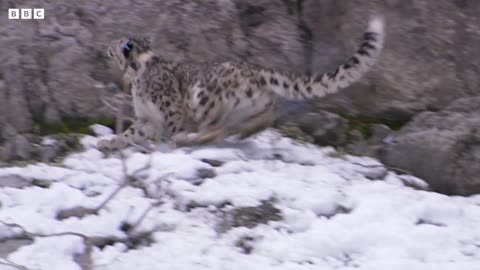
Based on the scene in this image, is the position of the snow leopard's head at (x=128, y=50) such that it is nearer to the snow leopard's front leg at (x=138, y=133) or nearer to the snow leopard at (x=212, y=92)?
the snow leopard at (x=212, y=92)

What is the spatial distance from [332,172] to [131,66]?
6.63 ft

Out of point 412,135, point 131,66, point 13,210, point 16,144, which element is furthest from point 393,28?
point 13,210

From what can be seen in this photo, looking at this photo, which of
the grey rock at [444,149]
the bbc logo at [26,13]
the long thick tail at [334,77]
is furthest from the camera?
the bbc logo at [26,13]

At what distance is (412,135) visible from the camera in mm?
6492

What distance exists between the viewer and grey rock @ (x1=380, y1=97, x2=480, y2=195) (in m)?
6.03

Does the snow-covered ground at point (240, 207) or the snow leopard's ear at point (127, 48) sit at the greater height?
the snow leopard's ear at point (127, 48)

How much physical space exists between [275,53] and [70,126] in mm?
1903

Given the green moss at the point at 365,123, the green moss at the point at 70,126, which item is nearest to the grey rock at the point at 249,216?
the green moss at the point at 365,123

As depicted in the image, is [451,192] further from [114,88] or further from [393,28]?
[114,88]

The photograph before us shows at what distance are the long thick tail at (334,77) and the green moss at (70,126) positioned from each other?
56.8 inches

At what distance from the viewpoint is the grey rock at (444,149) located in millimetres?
6031

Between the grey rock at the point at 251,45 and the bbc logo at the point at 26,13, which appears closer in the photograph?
the grey rock at the point at 251,45

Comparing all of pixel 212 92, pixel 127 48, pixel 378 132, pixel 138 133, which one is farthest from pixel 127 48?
pixel 378 132

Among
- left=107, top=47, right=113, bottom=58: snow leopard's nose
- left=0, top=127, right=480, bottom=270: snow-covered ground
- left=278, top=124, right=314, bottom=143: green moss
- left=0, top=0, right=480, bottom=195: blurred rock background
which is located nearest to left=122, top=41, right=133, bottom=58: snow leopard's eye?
left=107, top=47, right=113, bottom=58: snow leopard's nose
